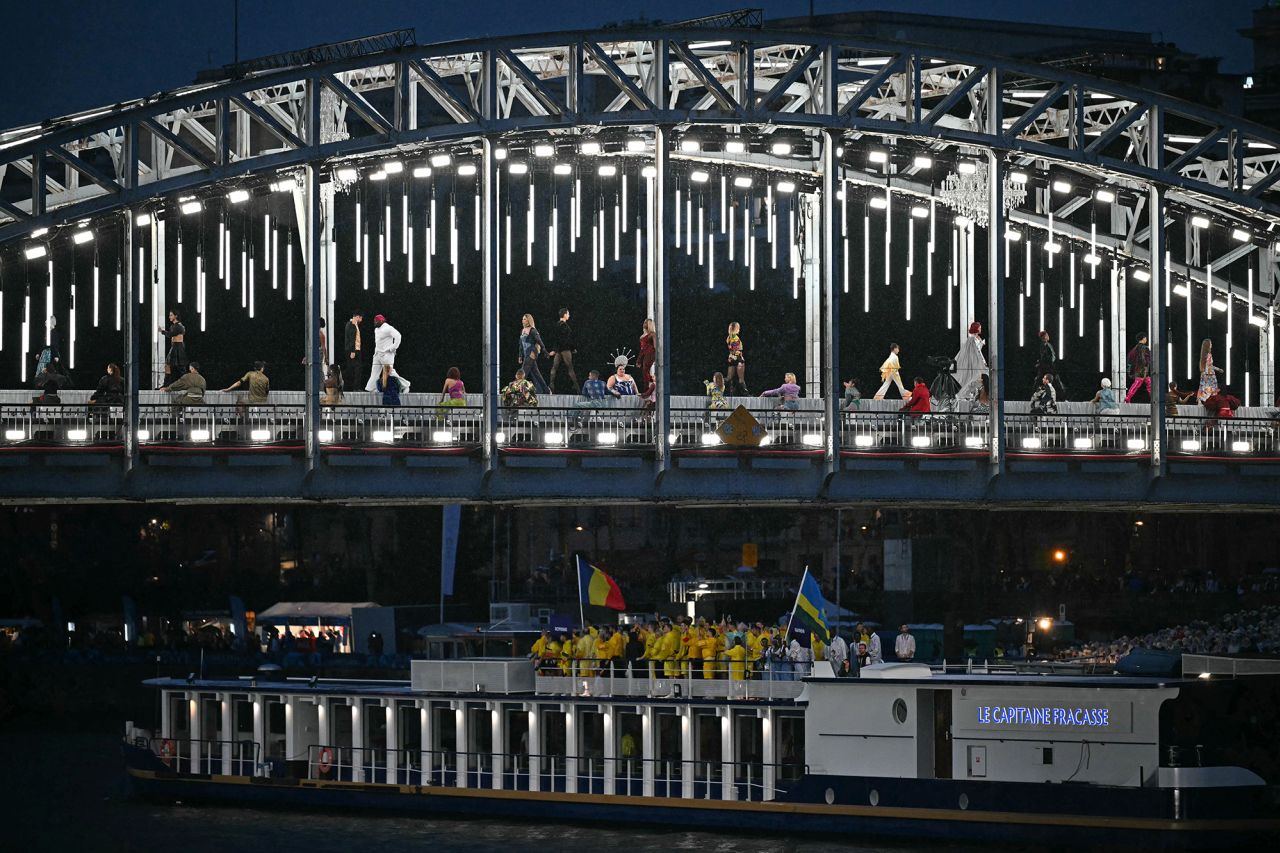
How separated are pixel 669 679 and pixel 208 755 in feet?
36.8

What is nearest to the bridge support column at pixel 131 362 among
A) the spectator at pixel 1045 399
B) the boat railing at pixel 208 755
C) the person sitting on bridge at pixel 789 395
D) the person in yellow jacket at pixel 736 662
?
the boat railing at pixel 208 755

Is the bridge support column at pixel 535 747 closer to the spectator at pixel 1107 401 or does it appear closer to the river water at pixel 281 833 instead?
the river water at pixel 281 833

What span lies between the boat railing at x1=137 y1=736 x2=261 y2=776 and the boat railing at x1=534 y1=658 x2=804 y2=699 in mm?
7174

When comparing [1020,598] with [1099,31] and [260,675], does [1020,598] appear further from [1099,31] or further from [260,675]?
[1099,31]

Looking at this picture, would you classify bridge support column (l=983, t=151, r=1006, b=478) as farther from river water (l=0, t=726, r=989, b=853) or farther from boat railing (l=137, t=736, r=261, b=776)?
boat railing (l=137, t=736, r=261, b=776)

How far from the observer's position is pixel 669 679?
42625 mm

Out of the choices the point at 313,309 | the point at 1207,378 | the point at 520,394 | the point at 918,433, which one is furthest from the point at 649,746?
the point at 1207,378

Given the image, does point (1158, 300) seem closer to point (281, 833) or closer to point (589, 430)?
point (589, 430)

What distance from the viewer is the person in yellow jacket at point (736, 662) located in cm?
4184

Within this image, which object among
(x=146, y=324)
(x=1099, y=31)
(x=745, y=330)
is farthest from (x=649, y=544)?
(x=1099, y=31)

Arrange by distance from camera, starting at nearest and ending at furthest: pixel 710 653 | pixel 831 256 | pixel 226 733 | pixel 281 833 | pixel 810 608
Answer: pixel 281 833, pixel 710 653, pixel 810 608, pixel 226 733, pixel 831 256

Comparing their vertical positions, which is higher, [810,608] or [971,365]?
[971,365]

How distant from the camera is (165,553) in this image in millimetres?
83250

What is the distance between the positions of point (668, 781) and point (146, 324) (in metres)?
49.3
